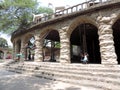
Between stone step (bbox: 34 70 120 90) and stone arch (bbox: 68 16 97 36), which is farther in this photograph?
stone arch (bbox: 68 16 97 36)

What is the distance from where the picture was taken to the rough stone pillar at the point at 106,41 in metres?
7.88

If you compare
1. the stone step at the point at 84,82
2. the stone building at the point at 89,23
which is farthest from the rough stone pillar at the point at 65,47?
the stone step at the point at 84,82

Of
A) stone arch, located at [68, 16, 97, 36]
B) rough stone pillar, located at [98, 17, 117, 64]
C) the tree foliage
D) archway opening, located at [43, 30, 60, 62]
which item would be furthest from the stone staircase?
the tree foliage

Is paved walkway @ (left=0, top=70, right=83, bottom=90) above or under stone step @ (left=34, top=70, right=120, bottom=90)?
under

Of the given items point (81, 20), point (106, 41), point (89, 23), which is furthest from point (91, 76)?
point (89, 23)

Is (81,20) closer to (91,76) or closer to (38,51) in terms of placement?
(91,76)

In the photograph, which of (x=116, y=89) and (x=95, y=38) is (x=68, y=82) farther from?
(x=95, y=38)

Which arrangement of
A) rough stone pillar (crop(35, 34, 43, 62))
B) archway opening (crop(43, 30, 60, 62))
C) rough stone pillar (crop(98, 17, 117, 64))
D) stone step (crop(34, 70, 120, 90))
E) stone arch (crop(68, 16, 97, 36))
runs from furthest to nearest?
archway opening (crop(43, 30, 60, 62)) → rough stone pillar (crop(35, 34, 43, 62)) → stone arch (crop(68, 16, 97, 36)) → rough stone pillar (crop(98, 17, 117, 64)) → stone step (crop(34, 70, 120, 90))

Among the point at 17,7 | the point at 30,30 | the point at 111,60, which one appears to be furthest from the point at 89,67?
the point at 17,7

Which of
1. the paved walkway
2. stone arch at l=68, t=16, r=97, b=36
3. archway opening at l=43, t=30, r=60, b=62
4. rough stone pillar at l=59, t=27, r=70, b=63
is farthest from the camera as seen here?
archway opening at l=43, t=30, r=60, b=62

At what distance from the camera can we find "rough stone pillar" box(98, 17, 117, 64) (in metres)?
7.88

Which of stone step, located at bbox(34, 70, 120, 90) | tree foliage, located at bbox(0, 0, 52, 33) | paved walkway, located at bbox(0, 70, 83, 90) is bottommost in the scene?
paved walkway, located at bbox(0, 70, 83, 90)

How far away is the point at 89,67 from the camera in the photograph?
27.0 feet

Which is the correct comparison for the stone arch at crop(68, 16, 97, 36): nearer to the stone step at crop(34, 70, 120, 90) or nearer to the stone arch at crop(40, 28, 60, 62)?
the stone arch at crop(40, 28, 60, 62)
